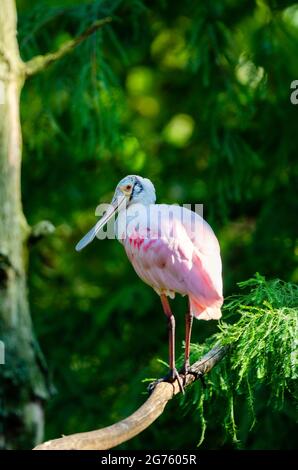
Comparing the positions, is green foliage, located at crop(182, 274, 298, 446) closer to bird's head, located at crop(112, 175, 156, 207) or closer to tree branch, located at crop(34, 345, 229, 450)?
tree branch, located at crop(34, 345, 229, 450)

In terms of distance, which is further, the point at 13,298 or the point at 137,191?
the point at 13,298

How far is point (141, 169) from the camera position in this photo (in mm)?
8031

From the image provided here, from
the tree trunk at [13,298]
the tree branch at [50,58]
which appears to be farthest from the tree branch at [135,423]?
the tree branch at [50,58]

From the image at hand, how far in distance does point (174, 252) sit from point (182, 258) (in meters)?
0.05

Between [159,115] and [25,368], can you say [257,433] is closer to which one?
[25,368]

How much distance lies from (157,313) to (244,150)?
1.49m

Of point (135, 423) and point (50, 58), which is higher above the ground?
point (50, 58)

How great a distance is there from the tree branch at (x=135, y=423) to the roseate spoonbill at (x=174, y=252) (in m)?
0.15

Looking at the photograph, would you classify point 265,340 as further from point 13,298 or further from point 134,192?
point 13,298

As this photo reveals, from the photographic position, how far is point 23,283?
5625mm

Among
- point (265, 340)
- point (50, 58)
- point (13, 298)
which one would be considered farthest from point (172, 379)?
point (50, 58)

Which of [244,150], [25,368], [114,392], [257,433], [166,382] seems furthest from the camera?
[114,392]

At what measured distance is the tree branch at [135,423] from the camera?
304 centimetres

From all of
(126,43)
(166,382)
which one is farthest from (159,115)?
(166,382)
